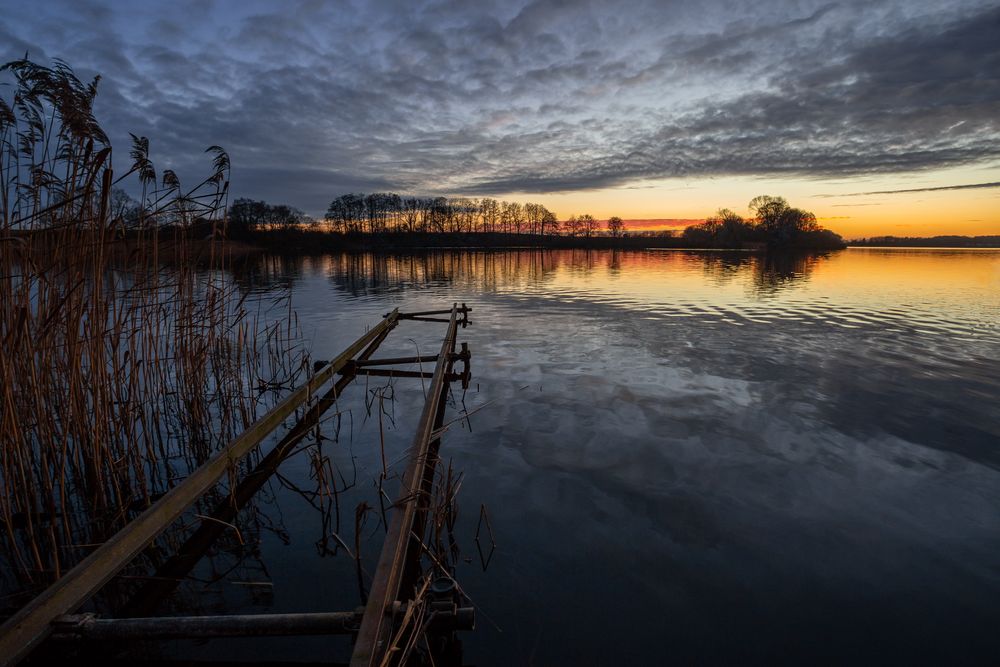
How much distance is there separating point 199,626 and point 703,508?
15.0 ft

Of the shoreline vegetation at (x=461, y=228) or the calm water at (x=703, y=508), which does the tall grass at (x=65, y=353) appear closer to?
the calm water at (x=703, y=508)

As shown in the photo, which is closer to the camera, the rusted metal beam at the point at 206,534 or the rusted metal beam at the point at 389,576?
the rusted metal beam at the point at 389,576

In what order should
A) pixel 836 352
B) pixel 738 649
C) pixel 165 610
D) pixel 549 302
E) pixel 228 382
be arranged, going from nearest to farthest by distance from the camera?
1. pixel 738 649
2. pixel 165 610
3. pixel 228 382
4. pixel 836 352
5. pixel 549 302

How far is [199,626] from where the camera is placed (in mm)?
2604

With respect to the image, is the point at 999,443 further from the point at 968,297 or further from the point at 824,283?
the point at 824,283

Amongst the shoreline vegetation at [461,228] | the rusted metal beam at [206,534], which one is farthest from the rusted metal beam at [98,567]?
the shoreline vegetation at [461,228]

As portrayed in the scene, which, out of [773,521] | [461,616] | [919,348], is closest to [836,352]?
[919,348]

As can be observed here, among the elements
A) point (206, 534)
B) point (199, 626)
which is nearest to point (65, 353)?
point (206, 534)

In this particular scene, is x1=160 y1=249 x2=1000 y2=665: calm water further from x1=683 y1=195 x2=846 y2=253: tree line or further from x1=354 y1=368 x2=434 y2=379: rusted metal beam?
x1=683 y1=195 x2=846 y2=253: tree line

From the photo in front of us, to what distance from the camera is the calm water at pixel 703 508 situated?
3.46 m

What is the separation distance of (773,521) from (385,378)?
25.0 ft

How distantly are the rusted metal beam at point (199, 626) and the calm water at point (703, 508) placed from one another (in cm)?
80

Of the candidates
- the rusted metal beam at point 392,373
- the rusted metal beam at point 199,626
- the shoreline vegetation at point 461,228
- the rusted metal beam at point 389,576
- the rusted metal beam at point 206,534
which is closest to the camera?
the rusted metal beam at point 389,576

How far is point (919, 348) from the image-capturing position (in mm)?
11484
